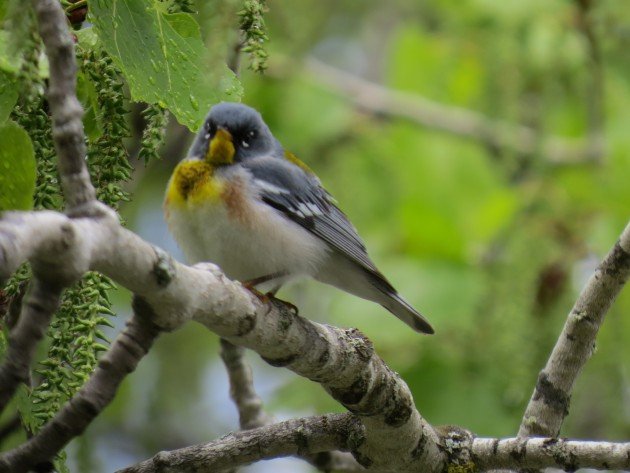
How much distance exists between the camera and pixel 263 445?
280cm

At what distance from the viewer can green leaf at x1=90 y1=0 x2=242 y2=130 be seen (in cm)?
222

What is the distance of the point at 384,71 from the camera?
912cm

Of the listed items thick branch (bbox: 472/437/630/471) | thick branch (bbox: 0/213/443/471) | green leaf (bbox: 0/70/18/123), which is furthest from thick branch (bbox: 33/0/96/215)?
thick branch (bbox: 472/437/630/471)

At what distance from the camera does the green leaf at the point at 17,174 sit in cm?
193

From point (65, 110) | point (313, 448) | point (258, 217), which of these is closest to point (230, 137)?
point (258, 217)

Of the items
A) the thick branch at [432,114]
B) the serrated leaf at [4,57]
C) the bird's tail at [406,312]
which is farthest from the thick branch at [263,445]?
the thick branch at [432,114]

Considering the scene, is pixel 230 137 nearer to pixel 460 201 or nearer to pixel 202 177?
pixel 202 177

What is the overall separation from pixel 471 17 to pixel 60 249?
5559mm

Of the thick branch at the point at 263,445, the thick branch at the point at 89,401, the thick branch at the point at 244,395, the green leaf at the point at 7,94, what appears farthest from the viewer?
the thick branch at the point at 244,395

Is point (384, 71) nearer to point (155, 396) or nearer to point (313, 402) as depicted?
point (155, 396)

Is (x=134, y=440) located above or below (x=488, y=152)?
below

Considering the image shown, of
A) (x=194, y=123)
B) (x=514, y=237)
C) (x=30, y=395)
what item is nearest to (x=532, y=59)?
(x=514, y=237)

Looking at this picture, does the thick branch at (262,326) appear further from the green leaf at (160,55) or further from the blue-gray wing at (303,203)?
the blue-gray wing at (303,203)

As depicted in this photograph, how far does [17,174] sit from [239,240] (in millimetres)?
1449
